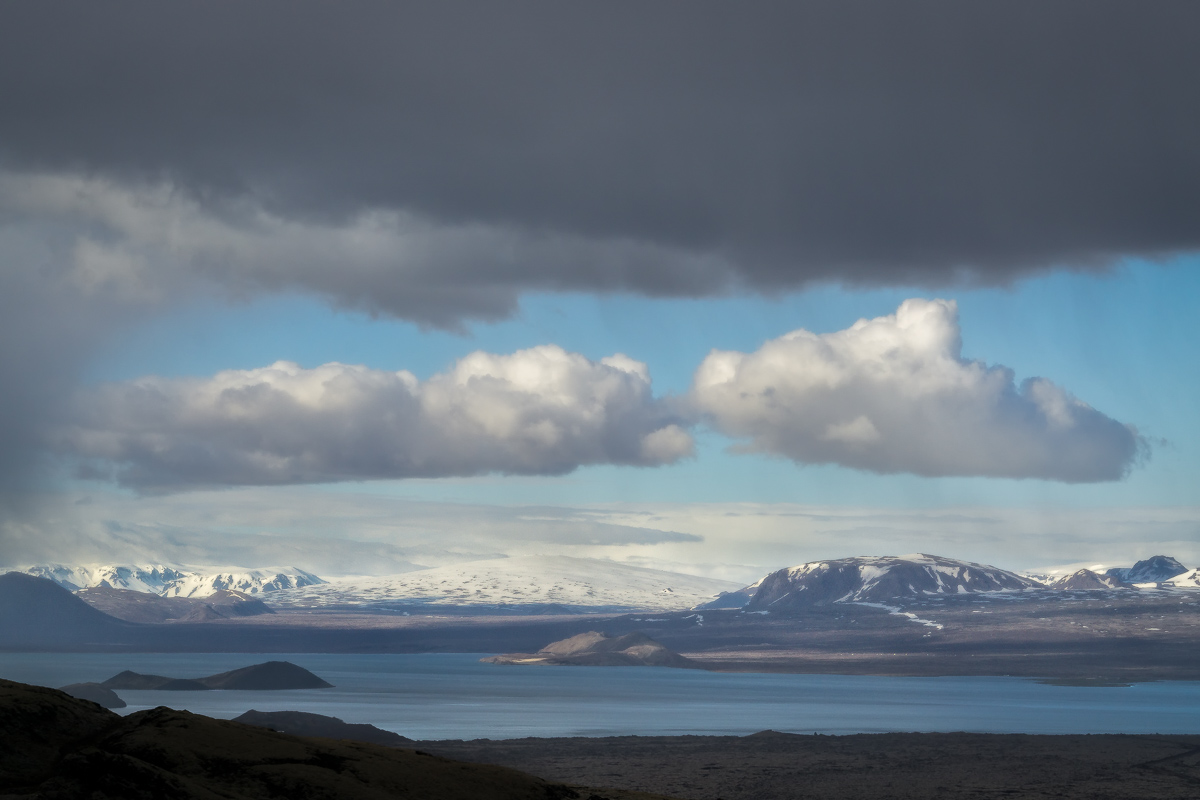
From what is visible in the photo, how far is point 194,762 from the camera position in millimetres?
42188

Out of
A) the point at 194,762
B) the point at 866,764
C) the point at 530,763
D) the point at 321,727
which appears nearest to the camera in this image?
the point at 194,762

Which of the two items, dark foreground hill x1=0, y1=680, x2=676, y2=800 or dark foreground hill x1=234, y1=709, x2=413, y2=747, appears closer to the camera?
dark foreground hill x1=0, y1=680, x2=676, y2=800

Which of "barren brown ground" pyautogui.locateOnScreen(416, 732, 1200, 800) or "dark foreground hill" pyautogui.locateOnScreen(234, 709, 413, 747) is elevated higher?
"dark foreground hill" pyautogui.locateOnScreen(234, 709, 413, 747)

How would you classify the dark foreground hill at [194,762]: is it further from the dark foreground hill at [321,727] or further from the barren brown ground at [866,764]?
the dark foreground hill at [321,727]

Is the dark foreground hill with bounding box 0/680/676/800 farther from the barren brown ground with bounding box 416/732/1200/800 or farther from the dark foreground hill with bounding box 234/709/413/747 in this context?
the dark foreground hill with bounding box 234/709/413/747

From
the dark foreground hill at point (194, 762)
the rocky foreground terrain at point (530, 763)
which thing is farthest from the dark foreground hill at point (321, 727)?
the dark foreground hill at point (194, 762)

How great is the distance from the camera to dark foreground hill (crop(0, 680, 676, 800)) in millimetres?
35938

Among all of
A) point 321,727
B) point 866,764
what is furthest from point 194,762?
point 866,764

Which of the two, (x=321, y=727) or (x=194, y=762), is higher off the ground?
(x=194, y=762)

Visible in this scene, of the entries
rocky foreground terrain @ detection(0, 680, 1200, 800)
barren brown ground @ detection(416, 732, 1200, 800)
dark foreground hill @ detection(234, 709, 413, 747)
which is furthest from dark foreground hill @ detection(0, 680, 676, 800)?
dark foreground hill @ detection(234, 709, 413, 747)

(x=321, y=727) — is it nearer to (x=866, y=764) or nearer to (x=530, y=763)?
(x=530, y=763)

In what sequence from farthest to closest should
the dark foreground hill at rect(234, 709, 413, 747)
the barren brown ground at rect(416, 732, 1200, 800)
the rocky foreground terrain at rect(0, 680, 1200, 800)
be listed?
the dark foreground hill at rect(234, 709, 413, 747) < the barren brown ground at rect(416, 732, 1200, 800) < the rocky foreground terrain at rect(0, 680, 1200, 800)

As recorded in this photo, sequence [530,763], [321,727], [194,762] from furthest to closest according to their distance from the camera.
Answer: [321,727] < [530,763] < [194,762]

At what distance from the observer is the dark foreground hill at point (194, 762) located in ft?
118
